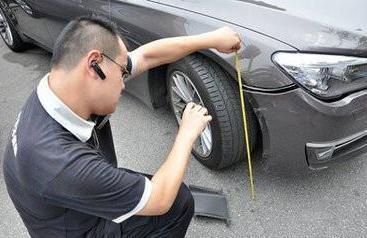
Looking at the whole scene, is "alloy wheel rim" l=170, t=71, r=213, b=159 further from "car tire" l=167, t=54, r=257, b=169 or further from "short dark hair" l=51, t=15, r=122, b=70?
"short dark hair" l=51, t=15, r=122, b=70

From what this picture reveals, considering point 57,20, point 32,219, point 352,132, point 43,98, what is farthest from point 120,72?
point 57,20

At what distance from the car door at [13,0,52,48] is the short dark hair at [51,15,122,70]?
199 centimetres

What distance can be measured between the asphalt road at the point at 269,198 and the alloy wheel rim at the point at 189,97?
0.17 meters

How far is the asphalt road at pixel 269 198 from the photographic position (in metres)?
2.20

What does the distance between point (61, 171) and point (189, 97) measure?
49.5 inches

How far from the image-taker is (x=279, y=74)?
193 centimetres

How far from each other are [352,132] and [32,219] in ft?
4.72

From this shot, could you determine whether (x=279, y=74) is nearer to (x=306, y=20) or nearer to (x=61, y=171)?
(x=306, y=20)

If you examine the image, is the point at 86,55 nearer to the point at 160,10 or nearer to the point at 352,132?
the point at 160,10

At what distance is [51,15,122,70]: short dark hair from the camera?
1395mm

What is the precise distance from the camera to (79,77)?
138 centimetres

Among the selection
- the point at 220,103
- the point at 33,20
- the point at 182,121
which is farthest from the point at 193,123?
the point at 33,20

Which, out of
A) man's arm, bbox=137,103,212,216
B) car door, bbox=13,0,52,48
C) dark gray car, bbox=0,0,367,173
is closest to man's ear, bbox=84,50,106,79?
man's arm, bbox=137,103,212,216

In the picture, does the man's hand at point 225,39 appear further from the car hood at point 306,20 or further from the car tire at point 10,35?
the car tire at point 10,35
